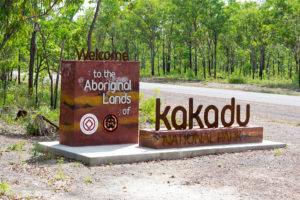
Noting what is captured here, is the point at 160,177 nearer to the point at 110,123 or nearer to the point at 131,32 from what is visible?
the point at 110,123

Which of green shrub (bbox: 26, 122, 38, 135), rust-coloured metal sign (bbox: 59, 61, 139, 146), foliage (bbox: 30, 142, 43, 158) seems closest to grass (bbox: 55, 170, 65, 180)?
foliage (bbox: 30, 142, 43, 158)

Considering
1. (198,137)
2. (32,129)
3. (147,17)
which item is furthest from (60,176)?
(147,17)

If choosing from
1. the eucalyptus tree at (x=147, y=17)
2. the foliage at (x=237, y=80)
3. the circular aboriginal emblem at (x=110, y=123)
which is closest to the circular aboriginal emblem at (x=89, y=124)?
the circular aboriginal emblem at (x=110, y=123)

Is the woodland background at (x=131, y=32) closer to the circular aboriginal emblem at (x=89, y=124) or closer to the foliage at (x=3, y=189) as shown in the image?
the circular aboriginal emblem at (x=89, y=124)

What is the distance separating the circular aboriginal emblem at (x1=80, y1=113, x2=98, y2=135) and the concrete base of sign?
38 cm

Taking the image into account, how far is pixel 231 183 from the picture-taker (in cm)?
754

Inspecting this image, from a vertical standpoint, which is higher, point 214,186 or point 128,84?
point 128,84

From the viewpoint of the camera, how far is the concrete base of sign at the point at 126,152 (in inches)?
349

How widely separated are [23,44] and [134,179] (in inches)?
584

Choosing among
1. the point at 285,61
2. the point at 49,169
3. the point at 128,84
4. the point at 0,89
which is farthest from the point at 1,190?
the point at 285,61

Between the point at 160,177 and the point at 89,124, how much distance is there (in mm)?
2793

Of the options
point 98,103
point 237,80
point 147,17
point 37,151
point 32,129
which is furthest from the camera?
point 147,17

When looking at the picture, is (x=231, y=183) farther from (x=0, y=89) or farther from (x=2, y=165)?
(x=0, y=89)

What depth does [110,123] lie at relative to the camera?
10.4 metres
